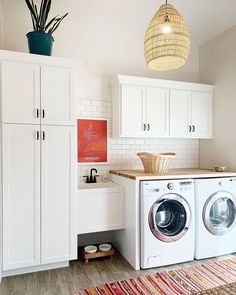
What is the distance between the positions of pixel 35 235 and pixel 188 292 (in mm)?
1589

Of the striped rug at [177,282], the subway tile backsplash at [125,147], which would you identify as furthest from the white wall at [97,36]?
the striped rug at [177,282]

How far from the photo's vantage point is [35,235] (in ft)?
8.00

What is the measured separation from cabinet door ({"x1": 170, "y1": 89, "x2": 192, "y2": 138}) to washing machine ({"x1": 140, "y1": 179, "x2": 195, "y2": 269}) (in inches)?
34.9

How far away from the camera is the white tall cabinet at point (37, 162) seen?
235 cm

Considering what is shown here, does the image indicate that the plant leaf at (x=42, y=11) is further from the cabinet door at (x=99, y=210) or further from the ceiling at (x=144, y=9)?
the cabinet door at (x=99, y=210)

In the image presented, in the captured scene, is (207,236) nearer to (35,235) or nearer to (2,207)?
(35,235)

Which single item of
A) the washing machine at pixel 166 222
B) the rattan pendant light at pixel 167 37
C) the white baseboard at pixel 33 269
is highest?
the rattan pendant light at pixel 167 37

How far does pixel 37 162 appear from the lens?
2.44 meters

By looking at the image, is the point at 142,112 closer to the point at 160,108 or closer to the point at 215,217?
the point at 160,108

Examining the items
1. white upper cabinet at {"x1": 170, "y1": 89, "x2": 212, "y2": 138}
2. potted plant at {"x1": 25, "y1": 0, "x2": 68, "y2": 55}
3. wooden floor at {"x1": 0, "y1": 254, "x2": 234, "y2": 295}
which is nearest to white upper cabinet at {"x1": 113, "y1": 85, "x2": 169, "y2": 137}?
white upper cabinet at {"x1": 170, "y1": 89, "x2": 212, "y2": 138}

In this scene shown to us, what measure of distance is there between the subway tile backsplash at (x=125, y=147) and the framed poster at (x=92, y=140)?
0.07 m

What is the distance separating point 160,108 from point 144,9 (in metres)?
1.26

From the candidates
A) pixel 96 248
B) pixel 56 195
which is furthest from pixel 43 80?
pixel 96 248

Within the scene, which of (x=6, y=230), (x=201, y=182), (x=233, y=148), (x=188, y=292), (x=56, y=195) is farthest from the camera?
(x=233, y=148)
